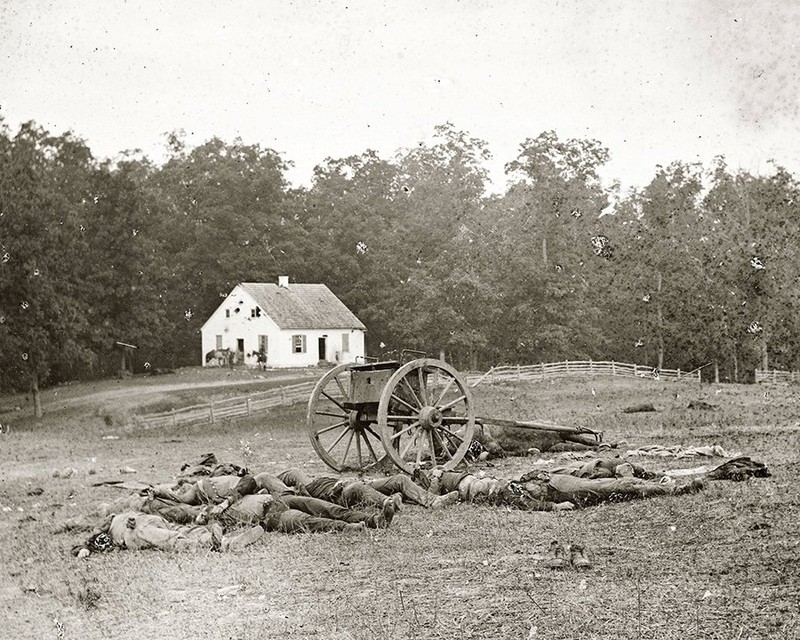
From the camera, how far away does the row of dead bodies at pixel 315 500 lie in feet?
32.4

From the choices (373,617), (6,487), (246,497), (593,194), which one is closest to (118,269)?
(593,194)

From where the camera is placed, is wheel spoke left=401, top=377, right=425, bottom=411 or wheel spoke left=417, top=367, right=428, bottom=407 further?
wheel spoke left=417, top=367, right=428, bottom=407

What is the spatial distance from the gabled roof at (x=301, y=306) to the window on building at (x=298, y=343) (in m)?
0.60

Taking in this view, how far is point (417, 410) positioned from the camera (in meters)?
14.8

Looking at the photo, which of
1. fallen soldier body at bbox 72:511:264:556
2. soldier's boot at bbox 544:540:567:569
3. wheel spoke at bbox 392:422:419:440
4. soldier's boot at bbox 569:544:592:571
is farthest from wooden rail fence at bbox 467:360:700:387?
soldier's boot at bbox 569:544:592:571

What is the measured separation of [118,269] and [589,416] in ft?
107

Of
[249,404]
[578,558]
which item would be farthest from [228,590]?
[249,404]

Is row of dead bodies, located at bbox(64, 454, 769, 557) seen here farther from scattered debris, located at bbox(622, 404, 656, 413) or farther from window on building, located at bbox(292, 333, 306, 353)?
window on building, located at bbox(292, 333, 306, 353)

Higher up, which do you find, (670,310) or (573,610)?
(670,310)

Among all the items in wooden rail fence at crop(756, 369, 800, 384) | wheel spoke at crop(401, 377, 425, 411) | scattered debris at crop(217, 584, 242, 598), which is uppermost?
wheel spoke at crop(401, 377, 425, 411)

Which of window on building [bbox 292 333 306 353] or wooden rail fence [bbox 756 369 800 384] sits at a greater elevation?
window on building [bbox 292 333 306 353]

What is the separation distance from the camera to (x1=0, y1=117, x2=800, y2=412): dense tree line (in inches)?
1927

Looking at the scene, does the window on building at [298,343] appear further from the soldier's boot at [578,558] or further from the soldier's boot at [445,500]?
the soldier's boot at [578,558]

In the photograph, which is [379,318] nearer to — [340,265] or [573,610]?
[340,265]
